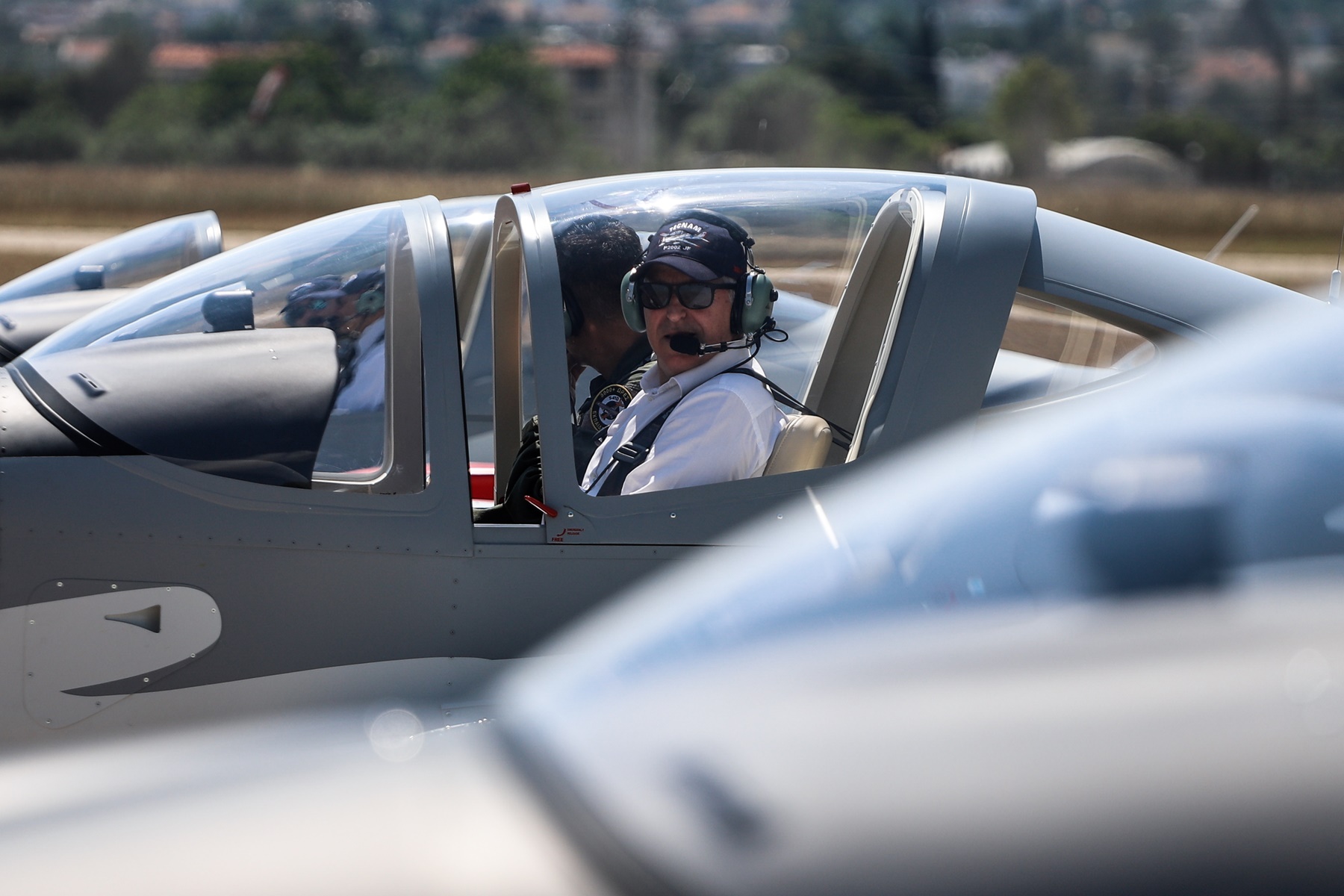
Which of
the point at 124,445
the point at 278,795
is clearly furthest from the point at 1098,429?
the point at 124,445

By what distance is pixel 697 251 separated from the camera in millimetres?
2766

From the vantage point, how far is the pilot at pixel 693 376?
267 cm

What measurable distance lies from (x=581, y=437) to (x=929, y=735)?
1.63 metres

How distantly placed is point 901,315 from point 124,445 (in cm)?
170

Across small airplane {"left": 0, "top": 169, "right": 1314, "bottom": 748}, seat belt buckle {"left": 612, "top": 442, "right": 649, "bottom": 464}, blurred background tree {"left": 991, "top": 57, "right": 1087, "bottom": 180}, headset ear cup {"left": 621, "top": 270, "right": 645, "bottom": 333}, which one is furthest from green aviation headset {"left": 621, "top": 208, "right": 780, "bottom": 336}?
blurred background tree {"left": 991, "top": 57, "right": 1087, "bottom": 180}

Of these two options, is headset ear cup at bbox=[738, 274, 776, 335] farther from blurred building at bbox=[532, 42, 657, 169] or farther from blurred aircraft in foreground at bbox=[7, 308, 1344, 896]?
blurred building at bbox=[532, 42, 657, 169]

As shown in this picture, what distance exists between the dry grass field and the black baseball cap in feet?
56.2

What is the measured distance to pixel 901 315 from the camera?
2676 mm

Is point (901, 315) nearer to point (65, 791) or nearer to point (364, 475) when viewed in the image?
point (364, 475)

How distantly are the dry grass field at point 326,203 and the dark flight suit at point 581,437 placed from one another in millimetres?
17215

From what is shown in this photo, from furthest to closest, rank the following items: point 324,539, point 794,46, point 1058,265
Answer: point 794,46
point 1058,265
point 324,539

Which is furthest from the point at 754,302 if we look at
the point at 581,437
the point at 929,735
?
the point at 929,735

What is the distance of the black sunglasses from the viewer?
2.76 metres

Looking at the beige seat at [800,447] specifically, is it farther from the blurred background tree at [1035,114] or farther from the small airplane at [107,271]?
the blurred background tree at [1035,114]
